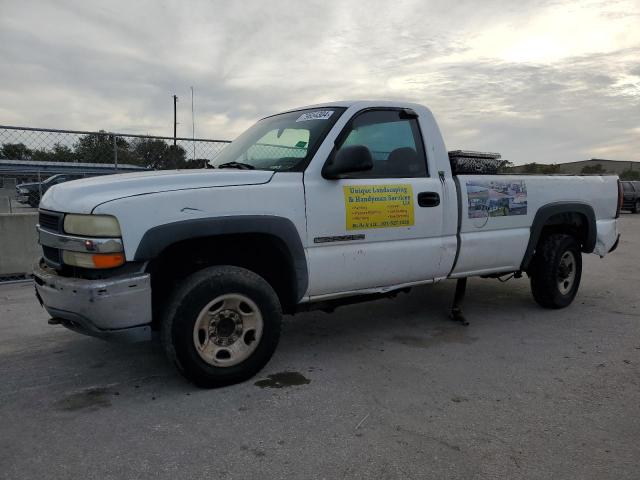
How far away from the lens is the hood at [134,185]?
124 inches

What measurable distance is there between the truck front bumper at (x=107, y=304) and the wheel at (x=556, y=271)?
4.11m

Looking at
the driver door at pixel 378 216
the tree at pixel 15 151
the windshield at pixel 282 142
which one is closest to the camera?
the driver door at pixel 378 216

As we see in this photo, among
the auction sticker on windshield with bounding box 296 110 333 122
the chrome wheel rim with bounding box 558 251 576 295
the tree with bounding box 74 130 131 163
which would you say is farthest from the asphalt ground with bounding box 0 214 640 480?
the tree with bounding box 74 130 131 163

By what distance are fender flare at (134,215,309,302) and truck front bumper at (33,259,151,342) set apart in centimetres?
20

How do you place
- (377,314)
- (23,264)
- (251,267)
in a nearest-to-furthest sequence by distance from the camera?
(251,267), (377,314), (23,264)

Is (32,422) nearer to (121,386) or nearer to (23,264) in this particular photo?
(121,386)

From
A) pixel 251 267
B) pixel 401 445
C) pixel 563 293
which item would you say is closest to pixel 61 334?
Answer: pixel 251 267

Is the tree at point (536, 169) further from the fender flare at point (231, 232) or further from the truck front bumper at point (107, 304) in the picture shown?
the truck front bumper at point (107, 304)

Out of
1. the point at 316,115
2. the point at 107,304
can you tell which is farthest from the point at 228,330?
the point at 316,115

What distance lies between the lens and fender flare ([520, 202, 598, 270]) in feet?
17.1

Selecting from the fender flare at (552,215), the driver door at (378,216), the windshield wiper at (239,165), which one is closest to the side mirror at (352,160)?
the driver door at (378,216)

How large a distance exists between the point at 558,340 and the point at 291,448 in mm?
2949

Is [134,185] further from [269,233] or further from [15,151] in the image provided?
[15,151]

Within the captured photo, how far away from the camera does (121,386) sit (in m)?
3.54
